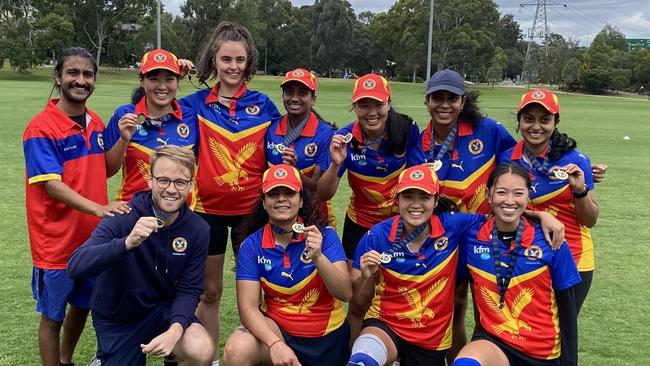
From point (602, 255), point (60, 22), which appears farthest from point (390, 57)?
point (602, 255)

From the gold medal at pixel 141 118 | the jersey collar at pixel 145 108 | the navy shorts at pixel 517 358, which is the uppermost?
the jersey collar at pixel 145 108

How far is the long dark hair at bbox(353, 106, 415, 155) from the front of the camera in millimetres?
4508

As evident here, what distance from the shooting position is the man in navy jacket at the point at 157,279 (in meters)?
3.76

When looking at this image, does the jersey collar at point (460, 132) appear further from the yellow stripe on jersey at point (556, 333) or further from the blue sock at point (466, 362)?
the blue sock at point (466, 362)

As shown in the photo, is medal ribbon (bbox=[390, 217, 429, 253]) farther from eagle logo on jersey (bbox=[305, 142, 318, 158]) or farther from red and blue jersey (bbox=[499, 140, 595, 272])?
eagle logo on jersey (bbox=[305, 142, 318, 158])

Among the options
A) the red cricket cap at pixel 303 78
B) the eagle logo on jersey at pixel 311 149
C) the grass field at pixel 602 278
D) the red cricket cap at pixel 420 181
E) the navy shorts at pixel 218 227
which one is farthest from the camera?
the grass field at pixel 602 278

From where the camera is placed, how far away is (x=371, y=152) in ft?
15.1

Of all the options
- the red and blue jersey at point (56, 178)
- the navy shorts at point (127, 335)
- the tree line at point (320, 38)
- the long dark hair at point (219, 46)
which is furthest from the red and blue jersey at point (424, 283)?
the tree line at point (320, 38)

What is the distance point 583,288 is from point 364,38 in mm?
81629

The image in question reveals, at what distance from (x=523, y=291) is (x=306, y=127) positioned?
2.04m

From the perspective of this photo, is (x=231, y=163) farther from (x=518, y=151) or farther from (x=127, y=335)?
(x=518, y=151)

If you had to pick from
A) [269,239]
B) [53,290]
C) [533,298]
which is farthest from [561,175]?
[53,290]

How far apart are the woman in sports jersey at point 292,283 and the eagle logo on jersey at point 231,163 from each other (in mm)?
691

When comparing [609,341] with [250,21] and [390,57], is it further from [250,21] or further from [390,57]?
[390,57]
